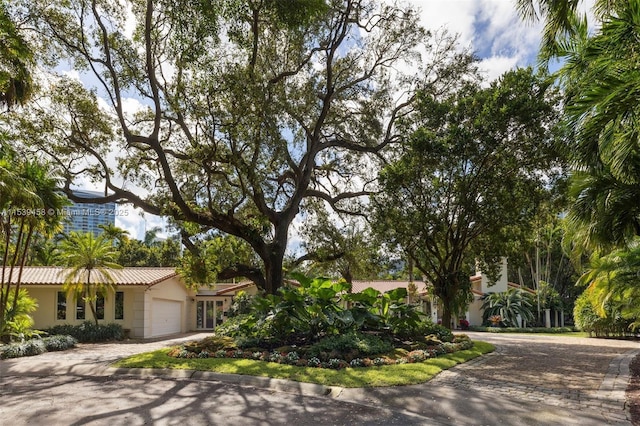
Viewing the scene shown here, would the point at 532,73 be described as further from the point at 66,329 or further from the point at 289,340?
the point at 66,329

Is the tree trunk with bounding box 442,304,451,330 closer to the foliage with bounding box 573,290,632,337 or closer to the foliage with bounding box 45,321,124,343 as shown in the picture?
the foliage with bounding box 573,290,632,337

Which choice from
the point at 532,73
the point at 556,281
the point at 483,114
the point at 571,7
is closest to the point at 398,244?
the point at 483,114

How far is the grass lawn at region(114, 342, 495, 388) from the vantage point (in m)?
9.16

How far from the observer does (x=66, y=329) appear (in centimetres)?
2216

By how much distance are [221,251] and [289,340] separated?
23.9ft

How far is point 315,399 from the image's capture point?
832cm

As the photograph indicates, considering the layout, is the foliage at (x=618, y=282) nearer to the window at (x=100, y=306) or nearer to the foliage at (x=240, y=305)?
the foliage at (x=240, y=305)

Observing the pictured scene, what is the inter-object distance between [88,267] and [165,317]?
6460mm

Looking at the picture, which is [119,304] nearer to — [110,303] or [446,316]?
[110,303]

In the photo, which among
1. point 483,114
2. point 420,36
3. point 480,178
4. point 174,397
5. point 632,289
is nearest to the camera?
point 174,397

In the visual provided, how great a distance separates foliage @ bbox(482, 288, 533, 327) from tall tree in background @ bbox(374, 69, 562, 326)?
634 inches

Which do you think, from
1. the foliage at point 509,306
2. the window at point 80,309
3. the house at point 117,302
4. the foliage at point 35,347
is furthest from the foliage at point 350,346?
the foliage at point 509,306

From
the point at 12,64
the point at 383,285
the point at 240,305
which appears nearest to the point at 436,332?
the point at 12,64

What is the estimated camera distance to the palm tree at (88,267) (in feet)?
71.3
